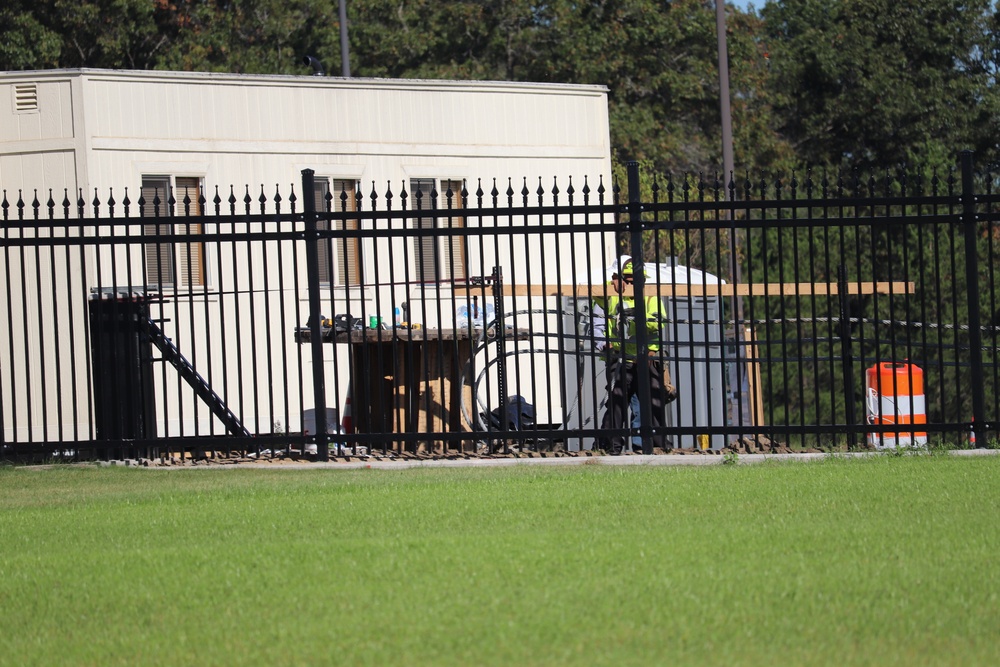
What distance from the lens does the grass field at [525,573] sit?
4.45 m

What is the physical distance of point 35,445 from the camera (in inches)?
406

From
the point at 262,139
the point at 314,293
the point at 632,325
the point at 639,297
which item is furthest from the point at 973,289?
the point at 262,139

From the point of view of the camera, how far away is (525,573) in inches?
209

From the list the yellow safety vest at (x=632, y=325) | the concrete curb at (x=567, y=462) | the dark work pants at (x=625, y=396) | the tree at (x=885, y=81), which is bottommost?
the concrete curb at (x=567, y=462)

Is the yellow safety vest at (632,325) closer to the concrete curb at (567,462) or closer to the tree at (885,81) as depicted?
the concrete curb at (567,462)

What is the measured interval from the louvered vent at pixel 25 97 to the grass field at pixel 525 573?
9.08 meters

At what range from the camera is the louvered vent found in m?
16.0

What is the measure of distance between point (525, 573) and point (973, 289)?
5.21m

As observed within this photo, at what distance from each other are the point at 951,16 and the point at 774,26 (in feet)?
16.3

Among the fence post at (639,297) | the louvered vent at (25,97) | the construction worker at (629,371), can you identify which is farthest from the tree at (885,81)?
the fence post at (639,297)

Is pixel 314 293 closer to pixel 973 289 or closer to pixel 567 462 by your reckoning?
pixel 567 462

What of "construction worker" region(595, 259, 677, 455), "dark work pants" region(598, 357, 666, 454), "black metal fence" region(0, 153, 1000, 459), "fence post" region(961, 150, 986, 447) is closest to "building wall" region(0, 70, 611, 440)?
"black metal fence" region(0, 153, 1000, 459)

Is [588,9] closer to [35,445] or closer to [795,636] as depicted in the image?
[35,445]

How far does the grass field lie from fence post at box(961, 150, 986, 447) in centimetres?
157
